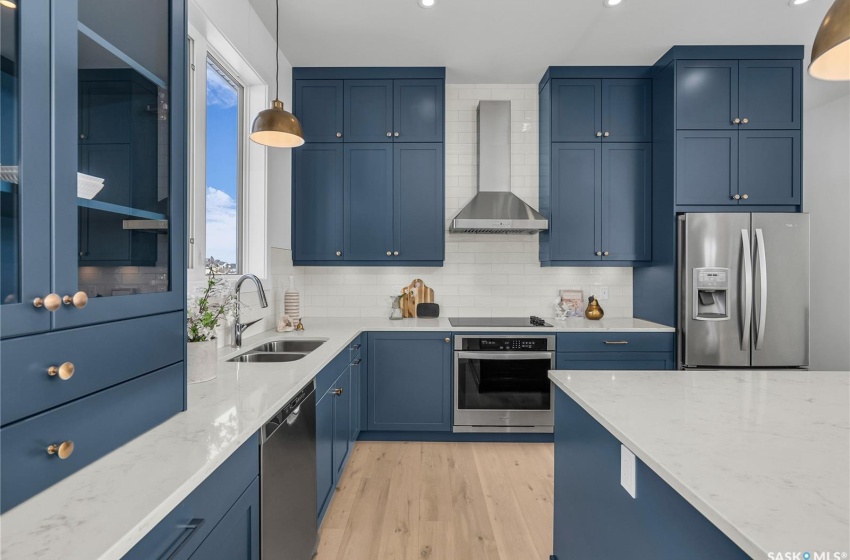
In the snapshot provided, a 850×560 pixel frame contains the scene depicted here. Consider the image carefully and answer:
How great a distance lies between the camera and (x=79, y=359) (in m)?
0.88

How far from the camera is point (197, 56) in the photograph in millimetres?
2100

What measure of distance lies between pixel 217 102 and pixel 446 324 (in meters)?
2.21

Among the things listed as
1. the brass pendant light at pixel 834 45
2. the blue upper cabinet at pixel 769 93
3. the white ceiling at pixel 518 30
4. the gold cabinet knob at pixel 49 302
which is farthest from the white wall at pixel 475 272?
the gold cabinet knob at pixel 49 302

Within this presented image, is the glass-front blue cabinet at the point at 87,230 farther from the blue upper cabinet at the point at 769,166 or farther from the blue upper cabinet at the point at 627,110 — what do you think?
the blue upper cabinet at the point at 769,166

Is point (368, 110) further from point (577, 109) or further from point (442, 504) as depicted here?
point (442, 504)

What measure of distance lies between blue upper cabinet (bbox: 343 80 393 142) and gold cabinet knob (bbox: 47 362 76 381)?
2956 millimetres

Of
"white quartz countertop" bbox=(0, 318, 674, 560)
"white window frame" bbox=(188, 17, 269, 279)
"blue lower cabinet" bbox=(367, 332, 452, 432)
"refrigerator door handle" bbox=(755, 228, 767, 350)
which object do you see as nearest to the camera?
"white quartz countertop" bbox=(0, 318, 674, 560)

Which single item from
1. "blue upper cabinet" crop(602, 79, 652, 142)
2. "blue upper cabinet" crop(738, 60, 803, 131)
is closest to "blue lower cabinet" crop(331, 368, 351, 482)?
"blue upper cabinet" crop(602, 79, 652, 142)

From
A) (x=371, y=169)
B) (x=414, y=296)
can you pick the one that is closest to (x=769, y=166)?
(x=414, y=296)

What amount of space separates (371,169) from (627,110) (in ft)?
7.14

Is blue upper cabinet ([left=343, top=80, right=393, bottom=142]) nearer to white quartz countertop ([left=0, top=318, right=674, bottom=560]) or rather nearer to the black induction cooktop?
the black induction cooktop

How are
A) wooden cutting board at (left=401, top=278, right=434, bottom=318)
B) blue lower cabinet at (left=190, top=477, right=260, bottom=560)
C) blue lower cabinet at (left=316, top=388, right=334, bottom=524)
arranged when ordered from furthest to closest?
wooden cutting board at (left=401, top=278, right=434, bottom=318) < blue lower cabinet at (left=316, top=388, right=334, bottom=524) < blue lower cabinet at (left=190, top=477, right=260, bottom=560)

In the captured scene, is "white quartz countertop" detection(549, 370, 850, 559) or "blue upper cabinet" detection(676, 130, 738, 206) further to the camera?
"blue upper cabinet" detection(676, 130, 738, 206)

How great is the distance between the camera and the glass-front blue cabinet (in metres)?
0.75
